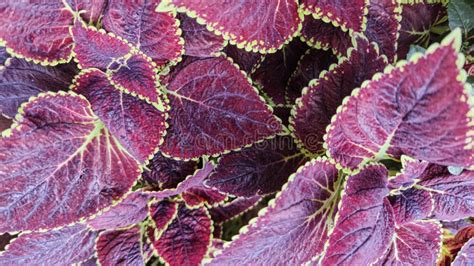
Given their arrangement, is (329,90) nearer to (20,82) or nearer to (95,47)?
(95,47)

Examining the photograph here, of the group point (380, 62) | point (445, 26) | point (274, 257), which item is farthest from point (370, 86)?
point (445, 26)

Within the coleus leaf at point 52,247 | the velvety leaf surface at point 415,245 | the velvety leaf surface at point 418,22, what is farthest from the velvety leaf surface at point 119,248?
the velvety leaf surface at point 418,22

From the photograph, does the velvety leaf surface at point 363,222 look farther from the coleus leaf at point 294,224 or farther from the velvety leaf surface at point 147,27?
the velvety leaf surface at point 147,27

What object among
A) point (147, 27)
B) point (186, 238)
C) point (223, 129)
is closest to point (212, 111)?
point (223, 129)

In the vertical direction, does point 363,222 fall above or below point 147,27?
below

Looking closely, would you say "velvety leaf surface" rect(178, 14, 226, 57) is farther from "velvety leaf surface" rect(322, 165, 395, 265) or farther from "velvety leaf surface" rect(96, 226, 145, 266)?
"velvety leaf surface" rect(96, 226, 145, 266)

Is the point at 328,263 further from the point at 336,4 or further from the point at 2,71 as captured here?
the point at 2,71
